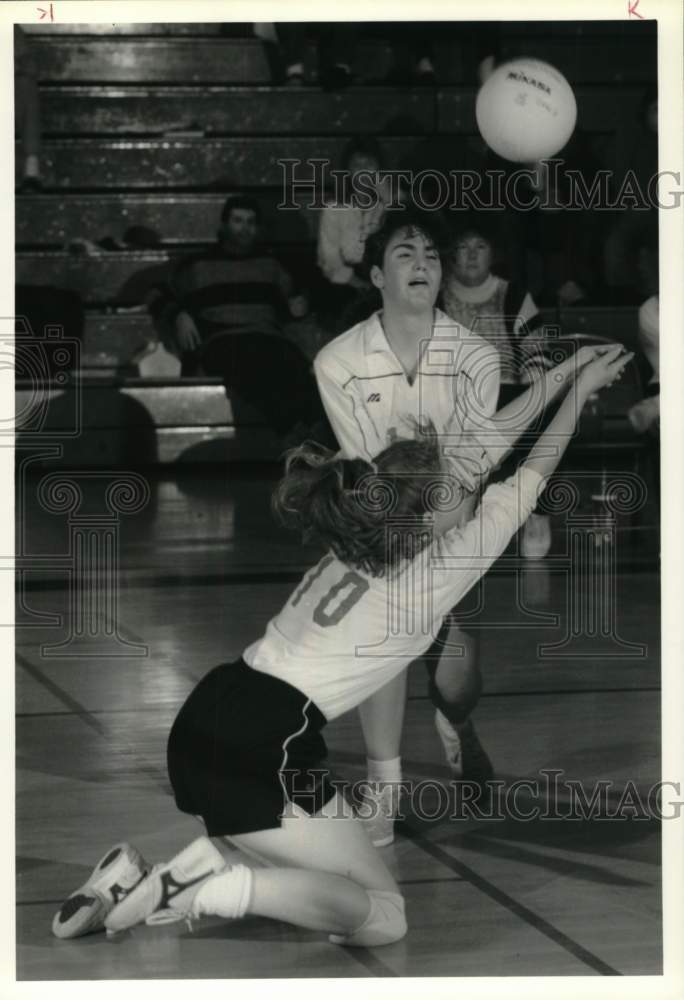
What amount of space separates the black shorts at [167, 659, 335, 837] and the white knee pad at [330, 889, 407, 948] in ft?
0.55

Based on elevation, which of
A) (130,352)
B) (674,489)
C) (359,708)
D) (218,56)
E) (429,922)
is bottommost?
(429,922)

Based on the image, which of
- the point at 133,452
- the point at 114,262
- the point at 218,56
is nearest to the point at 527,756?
the point at 133,452

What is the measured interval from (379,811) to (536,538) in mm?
584

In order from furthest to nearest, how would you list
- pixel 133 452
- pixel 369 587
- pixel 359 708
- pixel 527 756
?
pixel 133 452, pixel 527 756, pixel 359 708, pixel 369 587

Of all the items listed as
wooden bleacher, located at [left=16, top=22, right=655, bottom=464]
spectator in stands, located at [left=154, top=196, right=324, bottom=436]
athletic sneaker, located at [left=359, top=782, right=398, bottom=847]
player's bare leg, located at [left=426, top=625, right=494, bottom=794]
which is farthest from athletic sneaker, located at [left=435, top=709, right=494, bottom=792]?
wooden bleacher, located at [left=16, top=22, right=655, bottom=464]

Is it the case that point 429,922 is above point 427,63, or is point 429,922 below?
below

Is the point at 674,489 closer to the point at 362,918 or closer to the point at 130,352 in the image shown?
the point at 362,918

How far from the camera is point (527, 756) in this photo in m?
3.04

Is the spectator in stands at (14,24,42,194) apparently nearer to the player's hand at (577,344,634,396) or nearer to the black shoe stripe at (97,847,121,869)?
the player's hand at (577,344,634,396)

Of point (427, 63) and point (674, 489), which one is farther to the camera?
point (427, 63)

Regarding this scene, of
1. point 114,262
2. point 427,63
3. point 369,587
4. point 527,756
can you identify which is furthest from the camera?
point 114,262

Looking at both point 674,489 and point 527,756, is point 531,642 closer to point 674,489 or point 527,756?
point 527,756

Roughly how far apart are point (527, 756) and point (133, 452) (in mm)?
4029

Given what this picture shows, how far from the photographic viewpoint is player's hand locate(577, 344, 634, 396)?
8.27 feet
